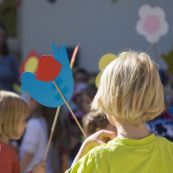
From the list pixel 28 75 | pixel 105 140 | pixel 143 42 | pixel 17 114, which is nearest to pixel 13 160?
pixel 17 114

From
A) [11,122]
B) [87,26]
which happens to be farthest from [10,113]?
[87,26]

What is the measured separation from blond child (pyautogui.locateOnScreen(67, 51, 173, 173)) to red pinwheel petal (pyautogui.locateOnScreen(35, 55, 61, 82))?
0.76 metres

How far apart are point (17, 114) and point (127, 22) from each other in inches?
112

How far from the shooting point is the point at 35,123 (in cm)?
451

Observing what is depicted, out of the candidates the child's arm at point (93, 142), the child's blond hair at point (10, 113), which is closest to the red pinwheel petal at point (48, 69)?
the child's blond hair at point (10, 113)

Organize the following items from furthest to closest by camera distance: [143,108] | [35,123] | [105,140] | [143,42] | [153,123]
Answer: [143,42] → [35,123] → [153,123] → [105,140] → [143,108]

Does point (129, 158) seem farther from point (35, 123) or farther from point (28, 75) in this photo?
point (35, 123)

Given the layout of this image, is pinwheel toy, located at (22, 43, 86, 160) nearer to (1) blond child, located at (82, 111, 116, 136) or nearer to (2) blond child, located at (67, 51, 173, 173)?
(1) blond child, located at (82, 111, 116, 136)

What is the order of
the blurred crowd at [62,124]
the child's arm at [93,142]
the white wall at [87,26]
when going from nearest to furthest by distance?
the child's arm at [93,142], the blurred crowd at [62,124], the white wall at [87,26]

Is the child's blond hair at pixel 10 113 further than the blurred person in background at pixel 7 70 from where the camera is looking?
No

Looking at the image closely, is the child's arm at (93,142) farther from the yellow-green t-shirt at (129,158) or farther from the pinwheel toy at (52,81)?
the pinwheel toy at (52,81)

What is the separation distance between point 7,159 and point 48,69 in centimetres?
49

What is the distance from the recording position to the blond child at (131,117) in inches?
87.9

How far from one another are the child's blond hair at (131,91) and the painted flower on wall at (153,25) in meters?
1.89
